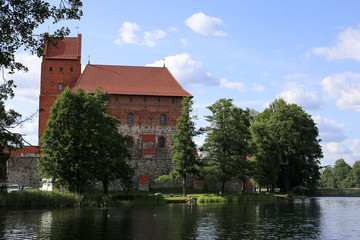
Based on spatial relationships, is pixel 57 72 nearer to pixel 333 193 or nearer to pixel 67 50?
pixel 67 50

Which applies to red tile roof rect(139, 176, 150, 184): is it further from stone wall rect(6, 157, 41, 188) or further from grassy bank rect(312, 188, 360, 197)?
grassy bank rect(312, 188, 360, 197)

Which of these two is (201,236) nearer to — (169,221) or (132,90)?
(169,221)

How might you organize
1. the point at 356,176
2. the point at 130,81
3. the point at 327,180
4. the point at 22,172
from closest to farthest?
the point at 22,172 < the point at 130,81 < the point at 356,176 < the point at 327,180

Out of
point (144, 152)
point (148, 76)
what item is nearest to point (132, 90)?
point (148, 76)

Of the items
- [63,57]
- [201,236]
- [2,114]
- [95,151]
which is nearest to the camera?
[201,236]

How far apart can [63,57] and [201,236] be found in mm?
46499

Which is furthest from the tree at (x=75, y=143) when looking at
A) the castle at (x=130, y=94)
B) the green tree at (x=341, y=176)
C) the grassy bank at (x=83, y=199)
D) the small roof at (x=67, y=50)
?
the green tree at (x=341, y=176)

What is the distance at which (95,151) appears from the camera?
3741 cm

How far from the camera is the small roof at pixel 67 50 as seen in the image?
200 feet

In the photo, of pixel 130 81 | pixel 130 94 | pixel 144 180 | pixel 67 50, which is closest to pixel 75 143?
pixel 144 180

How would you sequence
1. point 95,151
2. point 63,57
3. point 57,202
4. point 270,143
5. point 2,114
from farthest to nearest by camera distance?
1. point 63,57
2. point 270,143
3. point 95,151
4. point 57,202
5. point 2,114

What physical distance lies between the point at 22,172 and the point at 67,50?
2039 cm

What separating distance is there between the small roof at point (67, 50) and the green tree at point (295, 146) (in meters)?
30.7

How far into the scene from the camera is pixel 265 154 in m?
52.8
